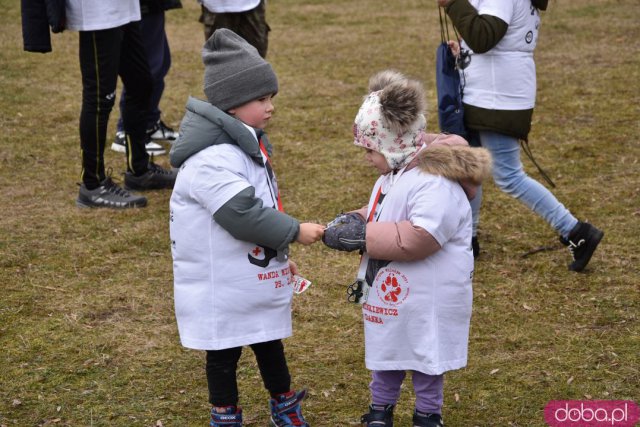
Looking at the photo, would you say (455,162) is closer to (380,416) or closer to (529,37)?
(380,416)

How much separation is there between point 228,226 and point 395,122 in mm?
619

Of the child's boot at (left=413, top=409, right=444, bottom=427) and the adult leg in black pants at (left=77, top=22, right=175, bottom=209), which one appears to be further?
the adult leg in black pants at (left=77, top=22, right=175, bottom=209)

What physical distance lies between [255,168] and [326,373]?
3.61 ft

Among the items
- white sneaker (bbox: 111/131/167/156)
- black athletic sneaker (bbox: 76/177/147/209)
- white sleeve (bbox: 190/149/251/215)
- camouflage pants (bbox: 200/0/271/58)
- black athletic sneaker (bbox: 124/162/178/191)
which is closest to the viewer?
white sleeve (bbox: 190/149/251/215)

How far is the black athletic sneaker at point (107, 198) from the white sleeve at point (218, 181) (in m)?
2.86

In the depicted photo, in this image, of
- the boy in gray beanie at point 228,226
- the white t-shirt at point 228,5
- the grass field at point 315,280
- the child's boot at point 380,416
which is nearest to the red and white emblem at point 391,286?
the boy in gray beanie at point 228,226

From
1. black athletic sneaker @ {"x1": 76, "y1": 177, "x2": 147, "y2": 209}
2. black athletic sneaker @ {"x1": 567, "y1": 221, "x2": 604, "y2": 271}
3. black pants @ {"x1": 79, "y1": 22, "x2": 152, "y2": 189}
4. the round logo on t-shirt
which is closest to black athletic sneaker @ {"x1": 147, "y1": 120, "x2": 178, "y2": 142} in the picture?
black pants @ {"x1": 79, "y1": 22, "x2": 152, "y2": 189}

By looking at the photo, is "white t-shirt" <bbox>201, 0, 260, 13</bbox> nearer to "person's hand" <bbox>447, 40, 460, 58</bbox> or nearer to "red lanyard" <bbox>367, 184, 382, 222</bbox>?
"person's hand" <bbox>447, 40, 460, 58</bbox>

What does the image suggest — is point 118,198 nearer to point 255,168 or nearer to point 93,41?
point 93,41

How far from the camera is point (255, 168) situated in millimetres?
3166

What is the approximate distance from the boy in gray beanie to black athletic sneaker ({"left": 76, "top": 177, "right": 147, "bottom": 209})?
2721 millimetres

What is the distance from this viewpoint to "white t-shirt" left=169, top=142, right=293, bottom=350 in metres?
3.09

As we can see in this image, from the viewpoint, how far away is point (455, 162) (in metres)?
3.07

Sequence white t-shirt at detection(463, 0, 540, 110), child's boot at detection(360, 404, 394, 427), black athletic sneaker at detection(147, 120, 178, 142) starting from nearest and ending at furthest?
child's boot at detection(360, 404, 394, 427)
white t-shirt at detection(463, 0, 540, 110)
black athletic sneaker at detection(147, 120, 178, 142)
